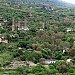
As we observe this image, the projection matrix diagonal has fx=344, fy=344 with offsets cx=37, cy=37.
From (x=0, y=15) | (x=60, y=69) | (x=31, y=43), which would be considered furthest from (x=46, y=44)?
(x=0, y=15)

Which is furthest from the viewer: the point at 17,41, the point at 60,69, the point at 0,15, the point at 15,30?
the point at 0,15

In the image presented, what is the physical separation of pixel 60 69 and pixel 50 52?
14.7ft

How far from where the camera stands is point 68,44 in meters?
27.6

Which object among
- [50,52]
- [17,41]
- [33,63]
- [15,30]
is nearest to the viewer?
[33,63]

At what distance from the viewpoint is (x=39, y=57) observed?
2314cm

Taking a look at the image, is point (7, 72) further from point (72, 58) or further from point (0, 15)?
point (0, 15)

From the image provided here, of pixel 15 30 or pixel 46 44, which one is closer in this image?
pixel 46 44

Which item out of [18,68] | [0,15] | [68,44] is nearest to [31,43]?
[68,44]

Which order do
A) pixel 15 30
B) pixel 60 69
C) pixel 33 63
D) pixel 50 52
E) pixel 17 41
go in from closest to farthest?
pixel 60 69 → pixel 33 63 → pixel 50 52 → pixel 17 41 → pixel 15 30

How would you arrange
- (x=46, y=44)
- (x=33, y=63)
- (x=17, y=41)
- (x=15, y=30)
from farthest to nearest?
(x=15, y=30)
(x=17, y=41)
(x=46, y=44)
(x=33, y=63)

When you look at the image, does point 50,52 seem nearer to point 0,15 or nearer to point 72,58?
point 72,58

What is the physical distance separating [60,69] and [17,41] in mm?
9848

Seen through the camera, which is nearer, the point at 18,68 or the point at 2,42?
the point at 18,68

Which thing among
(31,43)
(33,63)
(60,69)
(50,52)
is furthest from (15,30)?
(60,69)
